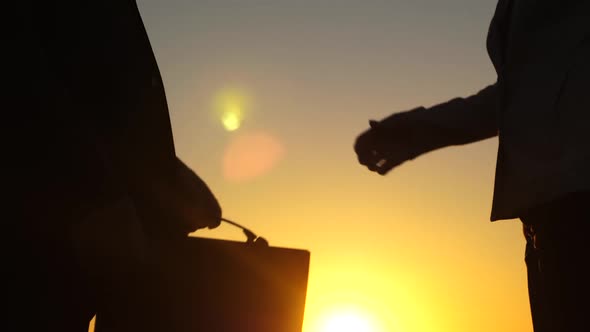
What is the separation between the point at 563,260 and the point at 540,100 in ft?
1.29

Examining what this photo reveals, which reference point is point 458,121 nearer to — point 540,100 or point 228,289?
point 540,100

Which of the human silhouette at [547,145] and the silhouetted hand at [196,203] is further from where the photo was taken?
the silhouetted hand at [196,203]

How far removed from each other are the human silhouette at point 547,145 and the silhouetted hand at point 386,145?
0.38 meters

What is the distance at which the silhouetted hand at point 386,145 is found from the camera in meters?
2.13

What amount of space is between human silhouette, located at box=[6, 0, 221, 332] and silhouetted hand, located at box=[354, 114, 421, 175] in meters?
Result: 1.00

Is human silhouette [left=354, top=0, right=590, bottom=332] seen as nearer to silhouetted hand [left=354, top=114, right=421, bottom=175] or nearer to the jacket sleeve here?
the jacket sleeve

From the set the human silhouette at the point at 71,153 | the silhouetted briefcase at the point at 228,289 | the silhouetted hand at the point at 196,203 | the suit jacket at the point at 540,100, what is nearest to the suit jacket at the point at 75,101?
the human silhouette at the point at 71,153

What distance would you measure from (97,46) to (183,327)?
111cm

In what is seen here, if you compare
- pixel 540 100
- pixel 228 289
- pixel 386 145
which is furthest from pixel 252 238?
pixel 540 100

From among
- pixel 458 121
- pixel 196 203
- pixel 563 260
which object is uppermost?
pixel 458 121

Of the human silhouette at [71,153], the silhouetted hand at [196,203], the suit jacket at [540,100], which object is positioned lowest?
the human silhouette at [71,153]

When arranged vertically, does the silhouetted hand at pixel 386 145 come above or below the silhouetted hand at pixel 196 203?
above

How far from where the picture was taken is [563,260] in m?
1.54

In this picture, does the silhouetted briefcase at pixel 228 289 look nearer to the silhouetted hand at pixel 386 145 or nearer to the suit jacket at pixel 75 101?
the silhouetted hand at pixel 386 145
